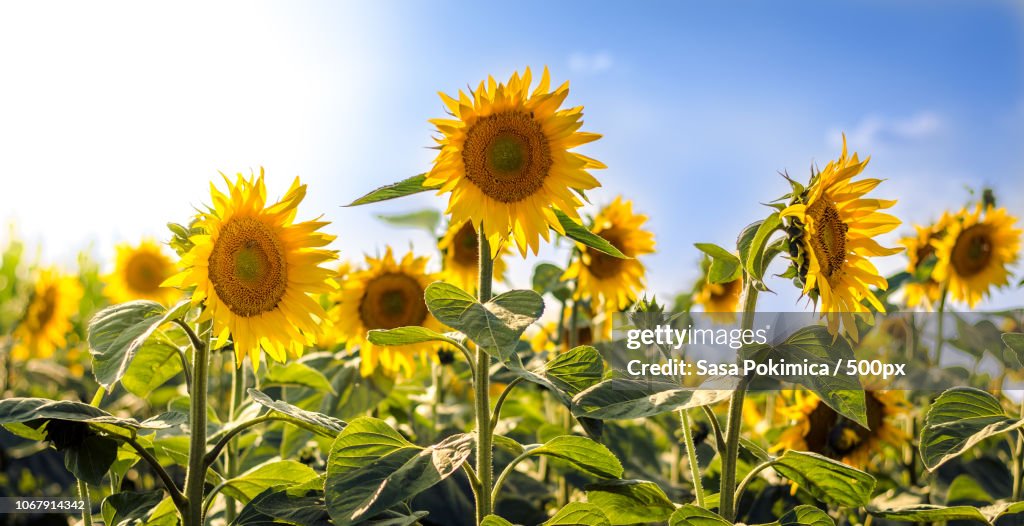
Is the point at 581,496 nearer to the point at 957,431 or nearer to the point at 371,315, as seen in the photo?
the point at 371,315

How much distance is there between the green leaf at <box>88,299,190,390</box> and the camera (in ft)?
4.44

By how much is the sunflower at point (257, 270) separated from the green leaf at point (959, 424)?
41.8 inches

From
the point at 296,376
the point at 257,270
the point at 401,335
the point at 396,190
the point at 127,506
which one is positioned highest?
the point at 396,190

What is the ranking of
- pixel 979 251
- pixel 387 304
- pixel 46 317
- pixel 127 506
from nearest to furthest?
pixel 127 506, pixel 387 304, pixel 979 251, pixel 46 317

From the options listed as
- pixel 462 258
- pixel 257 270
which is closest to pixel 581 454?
pixel 257 270

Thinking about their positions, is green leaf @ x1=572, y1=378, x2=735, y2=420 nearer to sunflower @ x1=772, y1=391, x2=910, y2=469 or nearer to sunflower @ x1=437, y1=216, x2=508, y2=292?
sunflower @ x1=772, y1=391, x2=910, y2=469

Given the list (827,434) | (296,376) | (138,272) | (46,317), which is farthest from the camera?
(46,317)

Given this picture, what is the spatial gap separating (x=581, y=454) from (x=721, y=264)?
1.30 feet

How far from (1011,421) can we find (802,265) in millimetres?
453

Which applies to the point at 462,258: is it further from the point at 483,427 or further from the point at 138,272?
the point at 138,272

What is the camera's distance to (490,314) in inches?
51.0

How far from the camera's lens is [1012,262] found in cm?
345

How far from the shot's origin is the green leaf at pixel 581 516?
1.39 m

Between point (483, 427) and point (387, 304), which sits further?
point (387, 304)
